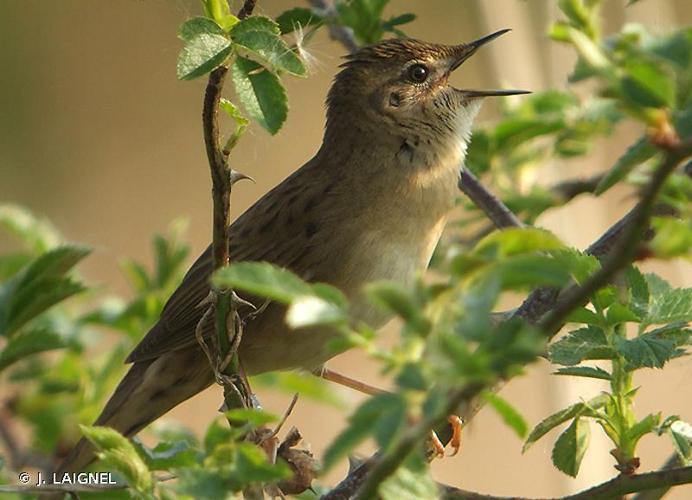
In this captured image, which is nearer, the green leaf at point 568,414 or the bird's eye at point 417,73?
the green leaf at point 568,414

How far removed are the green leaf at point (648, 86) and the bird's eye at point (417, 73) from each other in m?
2.29

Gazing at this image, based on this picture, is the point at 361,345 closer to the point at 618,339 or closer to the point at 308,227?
the point at 618,339

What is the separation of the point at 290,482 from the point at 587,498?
55 cm

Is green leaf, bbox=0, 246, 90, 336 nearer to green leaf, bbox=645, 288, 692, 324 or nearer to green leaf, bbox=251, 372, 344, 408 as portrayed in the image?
green leaf, bbox=251, 372, 344, 408

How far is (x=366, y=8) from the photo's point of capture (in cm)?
250

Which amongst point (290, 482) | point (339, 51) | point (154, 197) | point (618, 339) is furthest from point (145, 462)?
point (154, 197)

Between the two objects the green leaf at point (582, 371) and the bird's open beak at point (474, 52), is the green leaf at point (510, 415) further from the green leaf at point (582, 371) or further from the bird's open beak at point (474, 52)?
the bird's open beak at point (474, 52)

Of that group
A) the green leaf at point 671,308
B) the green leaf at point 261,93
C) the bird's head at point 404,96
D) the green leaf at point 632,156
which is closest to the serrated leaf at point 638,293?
the green leaf at point 671,308

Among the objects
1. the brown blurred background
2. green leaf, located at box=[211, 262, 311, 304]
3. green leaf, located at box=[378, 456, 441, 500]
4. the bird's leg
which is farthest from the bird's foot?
the brown blurred background

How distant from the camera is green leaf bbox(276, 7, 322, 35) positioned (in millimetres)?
2109

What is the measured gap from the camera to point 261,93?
165 cm

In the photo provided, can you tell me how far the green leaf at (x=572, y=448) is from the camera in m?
1.83

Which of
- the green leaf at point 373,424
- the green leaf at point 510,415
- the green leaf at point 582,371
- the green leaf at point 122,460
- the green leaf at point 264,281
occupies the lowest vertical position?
the green leaf at point 122,460

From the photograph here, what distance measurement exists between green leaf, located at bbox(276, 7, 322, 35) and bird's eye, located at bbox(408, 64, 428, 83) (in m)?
1.15
